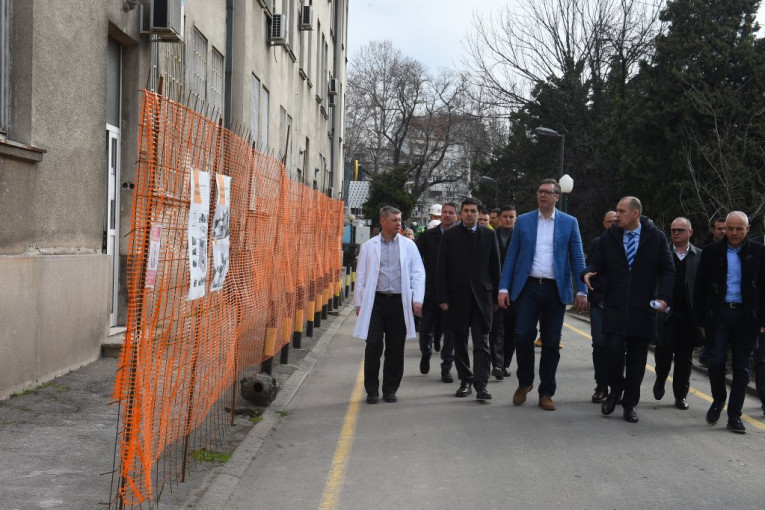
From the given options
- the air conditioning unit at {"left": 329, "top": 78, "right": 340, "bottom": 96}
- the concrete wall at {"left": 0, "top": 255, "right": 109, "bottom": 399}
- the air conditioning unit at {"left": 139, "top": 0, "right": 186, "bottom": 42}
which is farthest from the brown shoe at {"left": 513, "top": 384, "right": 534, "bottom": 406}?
the air conditioning unit at {"left": 329, "top": 78, "right": 340, "bottom": 96}

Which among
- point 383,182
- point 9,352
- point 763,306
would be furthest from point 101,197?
point 383,182

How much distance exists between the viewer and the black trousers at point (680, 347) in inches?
349

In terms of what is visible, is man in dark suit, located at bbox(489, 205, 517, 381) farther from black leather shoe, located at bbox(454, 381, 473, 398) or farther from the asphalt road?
black leather shoe, located at bbox(454, 381, 473, 398)

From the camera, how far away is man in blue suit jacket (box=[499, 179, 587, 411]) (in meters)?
Result: 8.55

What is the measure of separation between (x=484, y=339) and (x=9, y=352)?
172 inches

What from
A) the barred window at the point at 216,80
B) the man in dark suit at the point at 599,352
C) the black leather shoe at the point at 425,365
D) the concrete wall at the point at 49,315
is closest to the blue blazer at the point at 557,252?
the man in dark suit at the point at 599,352

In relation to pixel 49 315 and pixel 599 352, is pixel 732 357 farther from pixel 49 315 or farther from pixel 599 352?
pixel 49 315

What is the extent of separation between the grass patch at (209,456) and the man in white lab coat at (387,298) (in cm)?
271

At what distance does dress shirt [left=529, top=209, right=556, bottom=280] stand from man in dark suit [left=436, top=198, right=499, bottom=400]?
76 centimetres

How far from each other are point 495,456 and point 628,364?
7.06ft

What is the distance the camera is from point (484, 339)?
9.16 metres

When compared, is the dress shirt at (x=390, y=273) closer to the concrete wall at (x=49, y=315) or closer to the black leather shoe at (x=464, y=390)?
the black leather shoe at (x=464, y=390)

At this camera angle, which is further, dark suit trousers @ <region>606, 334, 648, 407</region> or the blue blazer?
the blue blazer

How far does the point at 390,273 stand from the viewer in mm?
9000
